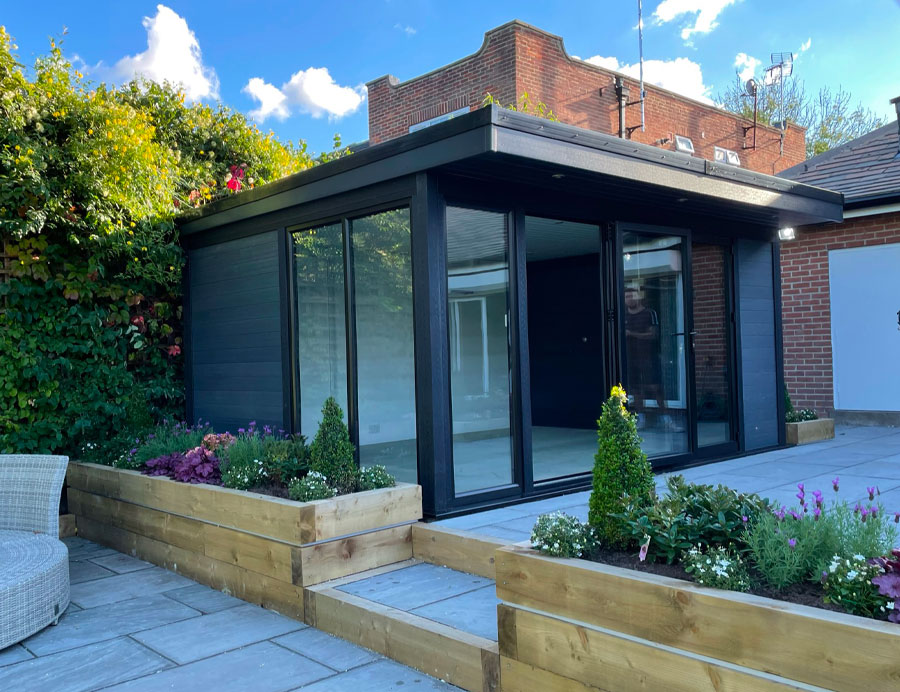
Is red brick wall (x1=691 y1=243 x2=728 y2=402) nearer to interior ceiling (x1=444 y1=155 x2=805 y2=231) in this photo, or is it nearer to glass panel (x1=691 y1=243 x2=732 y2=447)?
glass panel (x1=691 y1=243 x2=732 y2=447)

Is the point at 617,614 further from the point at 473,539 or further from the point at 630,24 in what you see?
the point at 630,24

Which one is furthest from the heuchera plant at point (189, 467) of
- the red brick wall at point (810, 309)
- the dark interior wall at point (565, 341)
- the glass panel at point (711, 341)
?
the red brick wall at point (810, 309)

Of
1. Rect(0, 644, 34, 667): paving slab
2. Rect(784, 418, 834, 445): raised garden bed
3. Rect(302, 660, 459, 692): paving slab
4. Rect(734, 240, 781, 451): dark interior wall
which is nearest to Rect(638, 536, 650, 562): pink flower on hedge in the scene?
Rect(302, 660, 459, 692): paving slab

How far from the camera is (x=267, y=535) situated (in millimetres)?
4035

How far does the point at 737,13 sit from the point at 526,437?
924 inches

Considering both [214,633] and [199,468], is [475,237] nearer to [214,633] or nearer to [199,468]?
[199,468]

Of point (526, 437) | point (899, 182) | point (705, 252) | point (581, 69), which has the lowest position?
point (526, 437)

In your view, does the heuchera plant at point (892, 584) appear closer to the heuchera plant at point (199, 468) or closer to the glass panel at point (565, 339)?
the heuchera plant at point (199, 468)

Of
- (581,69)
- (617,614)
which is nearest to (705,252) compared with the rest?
(617,614)

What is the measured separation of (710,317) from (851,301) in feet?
9.95

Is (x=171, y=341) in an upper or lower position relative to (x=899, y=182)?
lower

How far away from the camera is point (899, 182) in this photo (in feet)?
26.9

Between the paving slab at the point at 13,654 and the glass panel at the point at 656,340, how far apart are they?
4.19 metres

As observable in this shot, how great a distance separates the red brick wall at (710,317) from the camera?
21.5 ft
